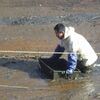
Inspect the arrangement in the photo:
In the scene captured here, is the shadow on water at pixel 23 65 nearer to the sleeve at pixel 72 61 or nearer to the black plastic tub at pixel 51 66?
the black plastic tub at pixel 51 66

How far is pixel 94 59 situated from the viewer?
38.7ft

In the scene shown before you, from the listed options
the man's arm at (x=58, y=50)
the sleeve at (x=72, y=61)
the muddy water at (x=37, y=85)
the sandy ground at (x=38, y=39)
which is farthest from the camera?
the man's arm at (x=58, y=50)

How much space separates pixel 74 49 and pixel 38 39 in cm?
357

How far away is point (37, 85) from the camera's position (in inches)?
440

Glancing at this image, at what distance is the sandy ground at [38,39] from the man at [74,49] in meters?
0.33

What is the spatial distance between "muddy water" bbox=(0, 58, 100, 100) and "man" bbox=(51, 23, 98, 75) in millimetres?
313

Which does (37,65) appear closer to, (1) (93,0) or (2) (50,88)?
(2) (50,88)

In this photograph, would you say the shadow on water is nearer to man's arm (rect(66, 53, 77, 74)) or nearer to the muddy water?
the muddy water

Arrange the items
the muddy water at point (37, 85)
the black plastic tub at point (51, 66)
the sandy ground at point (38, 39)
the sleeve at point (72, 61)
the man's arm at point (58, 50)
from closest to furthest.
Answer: the muddy water at point (37, 85) < the sandy ground at point (38, 39) < the sleeve at point (72, 61) < the black plastic tub at point (51, 66) < the man's arm at point (58, 50)

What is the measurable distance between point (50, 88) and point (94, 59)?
4.68 ft

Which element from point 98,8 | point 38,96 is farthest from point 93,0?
point 38,96

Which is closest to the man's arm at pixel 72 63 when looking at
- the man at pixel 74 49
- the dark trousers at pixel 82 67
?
the man at pixel 74 49

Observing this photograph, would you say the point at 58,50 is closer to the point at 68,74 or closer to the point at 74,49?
the point at 74,49

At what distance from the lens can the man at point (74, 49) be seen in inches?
444
